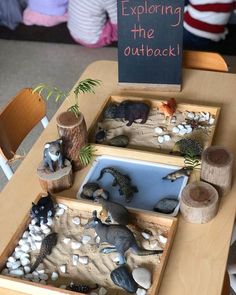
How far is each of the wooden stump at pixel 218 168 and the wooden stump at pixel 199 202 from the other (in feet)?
0.09

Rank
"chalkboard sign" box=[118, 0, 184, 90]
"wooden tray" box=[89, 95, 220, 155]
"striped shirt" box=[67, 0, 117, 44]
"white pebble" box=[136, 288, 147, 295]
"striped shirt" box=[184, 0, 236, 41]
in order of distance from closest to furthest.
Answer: "white pebble" box=[136, 288, 147, 295]
"wooden tray" box=[89, 95, 220, 155]
"chalkboard sign" box=[118, 0, 184, 90]
"striped shirt" box=[184, 0, 236, 41]
"striped shirt" box=[67, 0, 117, 44]

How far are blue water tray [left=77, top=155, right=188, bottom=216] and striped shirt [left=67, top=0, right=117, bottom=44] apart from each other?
62.7 inches

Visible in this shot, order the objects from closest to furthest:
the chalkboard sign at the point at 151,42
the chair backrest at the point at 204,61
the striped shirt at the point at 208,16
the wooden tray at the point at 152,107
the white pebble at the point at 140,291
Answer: the white pebble at the point at 140,291 < the wooden tray at the point at 152,107 < the chalkboard sign at the point at 151,42 < the chair backrest at the point at 204,61 < the striped shirt at the point at 208,16

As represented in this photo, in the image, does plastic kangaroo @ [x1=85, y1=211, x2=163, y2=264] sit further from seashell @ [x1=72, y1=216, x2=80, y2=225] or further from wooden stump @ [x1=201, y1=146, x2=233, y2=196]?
wooden stump @ [x1=201, y1=146, x2=233, y2=196]

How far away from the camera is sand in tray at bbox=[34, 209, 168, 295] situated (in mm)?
831

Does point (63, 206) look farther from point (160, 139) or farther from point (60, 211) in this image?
point (160, 139)

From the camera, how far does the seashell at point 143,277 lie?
80cm

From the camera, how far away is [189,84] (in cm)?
130

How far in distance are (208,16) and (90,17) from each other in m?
0.66

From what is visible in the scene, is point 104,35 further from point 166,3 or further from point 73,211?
point 73,211

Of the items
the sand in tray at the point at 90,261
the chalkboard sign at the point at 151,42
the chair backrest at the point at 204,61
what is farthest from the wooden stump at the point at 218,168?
the chair backrest at the point at 204,61

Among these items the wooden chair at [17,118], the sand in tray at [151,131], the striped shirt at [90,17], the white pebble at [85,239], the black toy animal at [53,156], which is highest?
the black toy animal at [53,156]

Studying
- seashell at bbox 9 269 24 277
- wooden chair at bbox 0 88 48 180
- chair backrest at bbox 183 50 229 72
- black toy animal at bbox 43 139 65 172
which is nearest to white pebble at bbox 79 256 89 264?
seashell at bbox 9 269 24 277

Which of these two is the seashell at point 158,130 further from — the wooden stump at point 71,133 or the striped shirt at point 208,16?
the striped shirt at point 208,16
